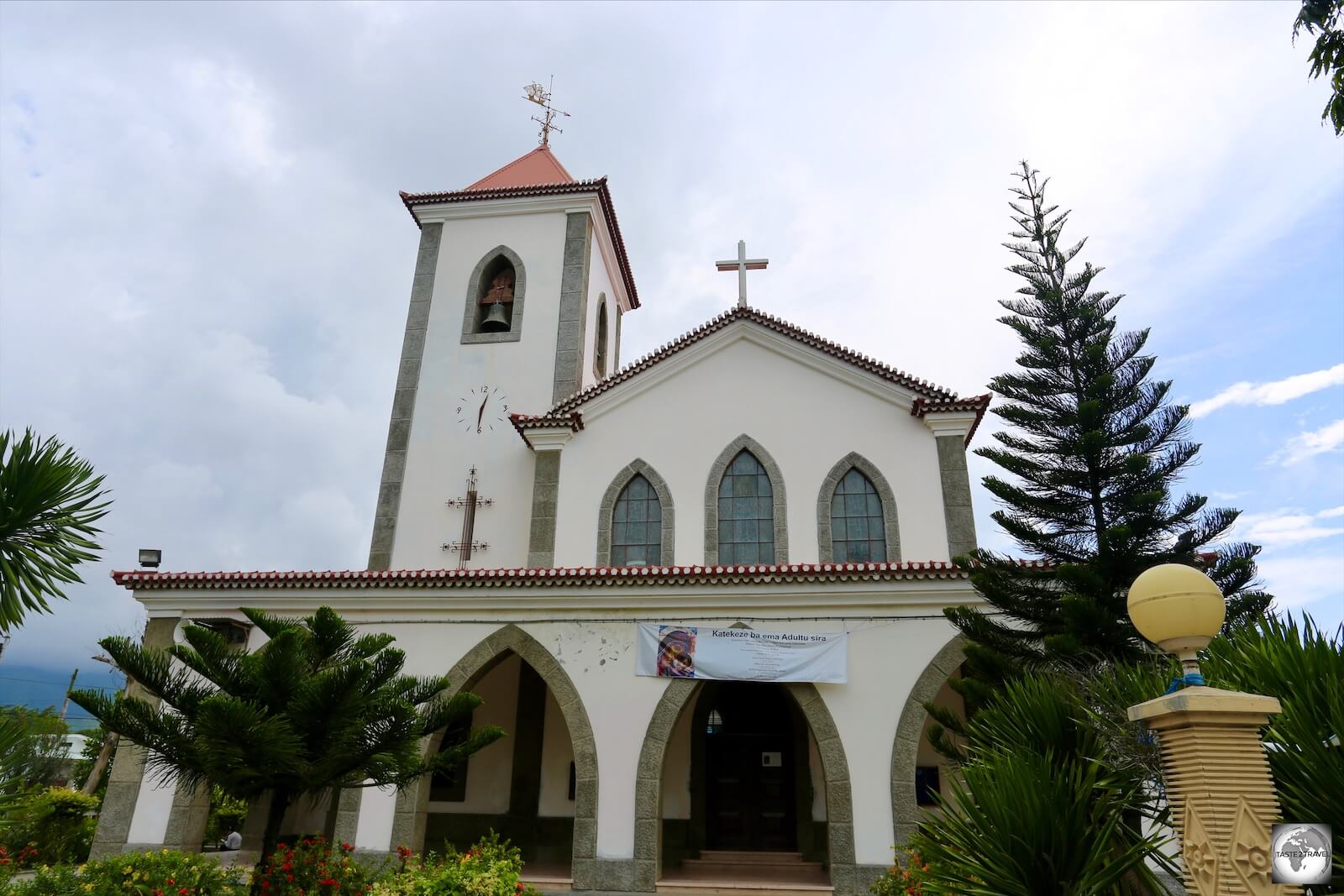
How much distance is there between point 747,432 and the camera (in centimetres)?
1441

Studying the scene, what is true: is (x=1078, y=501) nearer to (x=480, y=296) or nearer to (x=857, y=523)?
(x=857, y=523)

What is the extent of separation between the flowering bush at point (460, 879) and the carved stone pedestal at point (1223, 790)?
6293mm

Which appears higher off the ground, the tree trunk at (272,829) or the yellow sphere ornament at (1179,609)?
the yellow sphere ornament at (1179,609)

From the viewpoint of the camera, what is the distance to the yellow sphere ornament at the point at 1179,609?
11.9ft

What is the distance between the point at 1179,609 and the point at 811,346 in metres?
11.3

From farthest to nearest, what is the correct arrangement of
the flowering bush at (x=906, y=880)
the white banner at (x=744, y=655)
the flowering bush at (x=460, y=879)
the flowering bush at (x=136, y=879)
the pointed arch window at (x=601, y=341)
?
the pointed arch window at (x=601, y=341)
the white banner at (x=744, y=655)
the flowering bush at (x=460, y=879)
the flowering bush at (x=906, y=880)
the flowering bush at (x=136, y=879)

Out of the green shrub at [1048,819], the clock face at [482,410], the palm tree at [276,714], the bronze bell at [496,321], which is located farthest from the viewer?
the bronze bell at [496,321]

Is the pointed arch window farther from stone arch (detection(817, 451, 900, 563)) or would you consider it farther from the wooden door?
the wooden door

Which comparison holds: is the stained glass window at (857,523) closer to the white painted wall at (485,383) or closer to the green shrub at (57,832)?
the white painted wall at (485,383)

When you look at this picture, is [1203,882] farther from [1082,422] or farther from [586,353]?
[586,353]

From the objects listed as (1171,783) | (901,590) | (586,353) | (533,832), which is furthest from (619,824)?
(586,353)

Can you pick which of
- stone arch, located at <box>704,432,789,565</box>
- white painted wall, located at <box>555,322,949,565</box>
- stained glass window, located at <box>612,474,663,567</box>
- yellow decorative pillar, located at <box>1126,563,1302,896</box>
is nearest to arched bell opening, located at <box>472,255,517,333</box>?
white painted wall, located at <box>555,322,949,565</box>

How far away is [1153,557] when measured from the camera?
9.37 metres

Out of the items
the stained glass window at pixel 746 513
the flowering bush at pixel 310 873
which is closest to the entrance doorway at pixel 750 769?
the stained glass window at pixel 746 513
